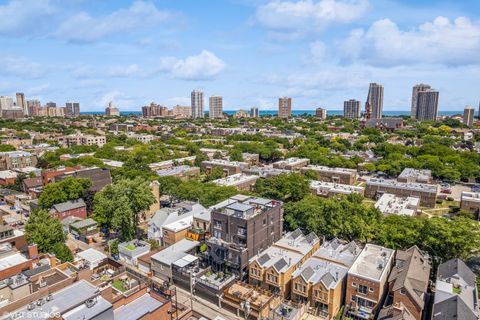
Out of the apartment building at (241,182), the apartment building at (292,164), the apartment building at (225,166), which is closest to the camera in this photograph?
the apartment building at (241,182)

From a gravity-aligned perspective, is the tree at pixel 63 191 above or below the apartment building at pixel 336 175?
above

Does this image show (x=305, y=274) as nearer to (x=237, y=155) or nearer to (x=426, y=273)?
(x=426, y=273)

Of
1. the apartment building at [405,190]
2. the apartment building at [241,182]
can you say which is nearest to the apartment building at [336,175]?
the apartment building at [405,190]

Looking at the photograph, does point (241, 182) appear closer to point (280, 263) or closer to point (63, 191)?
point (63, 191)

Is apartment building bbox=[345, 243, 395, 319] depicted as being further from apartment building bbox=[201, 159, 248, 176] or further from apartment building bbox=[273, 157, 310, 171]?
apartment building bbox=[201, 159, 248, 176]

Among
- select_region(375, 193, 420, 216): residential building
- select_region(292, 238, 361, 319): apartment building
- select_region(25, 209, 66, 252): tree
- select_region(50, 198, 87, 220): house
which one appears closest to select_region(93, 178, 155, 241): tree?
select_region(25, 209, 66, 252): tree

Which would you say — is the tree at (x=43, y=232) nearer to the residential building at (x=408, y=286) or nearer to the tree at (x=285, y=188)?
the tree at (x=285, y=188)

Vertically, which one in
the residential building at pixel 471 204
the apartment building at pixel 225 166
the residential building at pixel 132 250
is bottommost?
the residential building at pixel 132 250

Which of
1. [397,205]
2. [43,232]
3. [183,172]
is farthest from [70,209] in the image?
[397,205]
